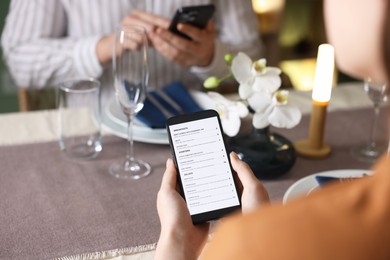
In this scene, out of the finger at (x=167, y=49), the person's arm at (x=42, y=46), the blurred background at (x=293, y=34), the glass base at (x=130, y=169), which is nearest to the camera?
the glass base at (x=130, y=169)

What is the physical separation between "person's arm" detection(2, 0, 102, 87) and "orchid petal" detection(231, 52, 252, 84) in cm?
66

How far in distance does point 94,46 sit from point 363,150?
770mm

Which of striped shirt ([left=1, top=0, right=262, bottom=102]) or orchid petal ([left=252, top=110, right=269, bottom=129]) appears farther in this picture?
striped shirt ([left=1, top=0, right=262, bottom=102])

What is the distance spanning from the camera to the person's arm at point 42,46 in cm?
171

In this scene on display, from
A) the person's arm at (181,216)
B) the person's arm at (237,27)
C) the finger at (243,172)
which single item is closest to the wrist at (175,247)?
the person's arm at (181,216)

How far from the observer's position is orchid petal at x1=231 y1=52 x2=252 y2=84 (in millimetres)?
1112

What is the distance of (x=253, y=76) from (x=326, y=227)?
0.67 meters

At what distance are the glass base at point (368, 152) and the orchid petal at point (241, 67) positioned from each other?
312 mm

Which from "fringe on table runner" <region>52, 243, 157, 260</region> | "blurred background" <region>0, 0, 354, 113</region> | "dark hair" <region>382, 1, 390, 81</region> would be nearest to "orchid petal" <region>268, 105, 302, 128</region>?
"fringe on table runner" <region>52, 243, 157, 260</region>

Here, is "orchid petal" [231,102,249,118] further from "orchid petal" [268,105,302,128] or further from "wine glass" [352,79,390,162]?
"wine glass" [352,79,390,162]

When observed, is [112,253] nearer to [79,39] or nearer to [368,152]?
[368,152]

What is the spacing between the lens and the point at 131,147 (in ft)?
3.94

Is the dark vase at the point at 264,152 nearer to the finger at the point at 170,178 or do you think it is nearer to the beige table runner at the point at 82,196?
the beige table runner at the point at 82,196

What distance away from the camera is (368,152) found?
50.3 inches
